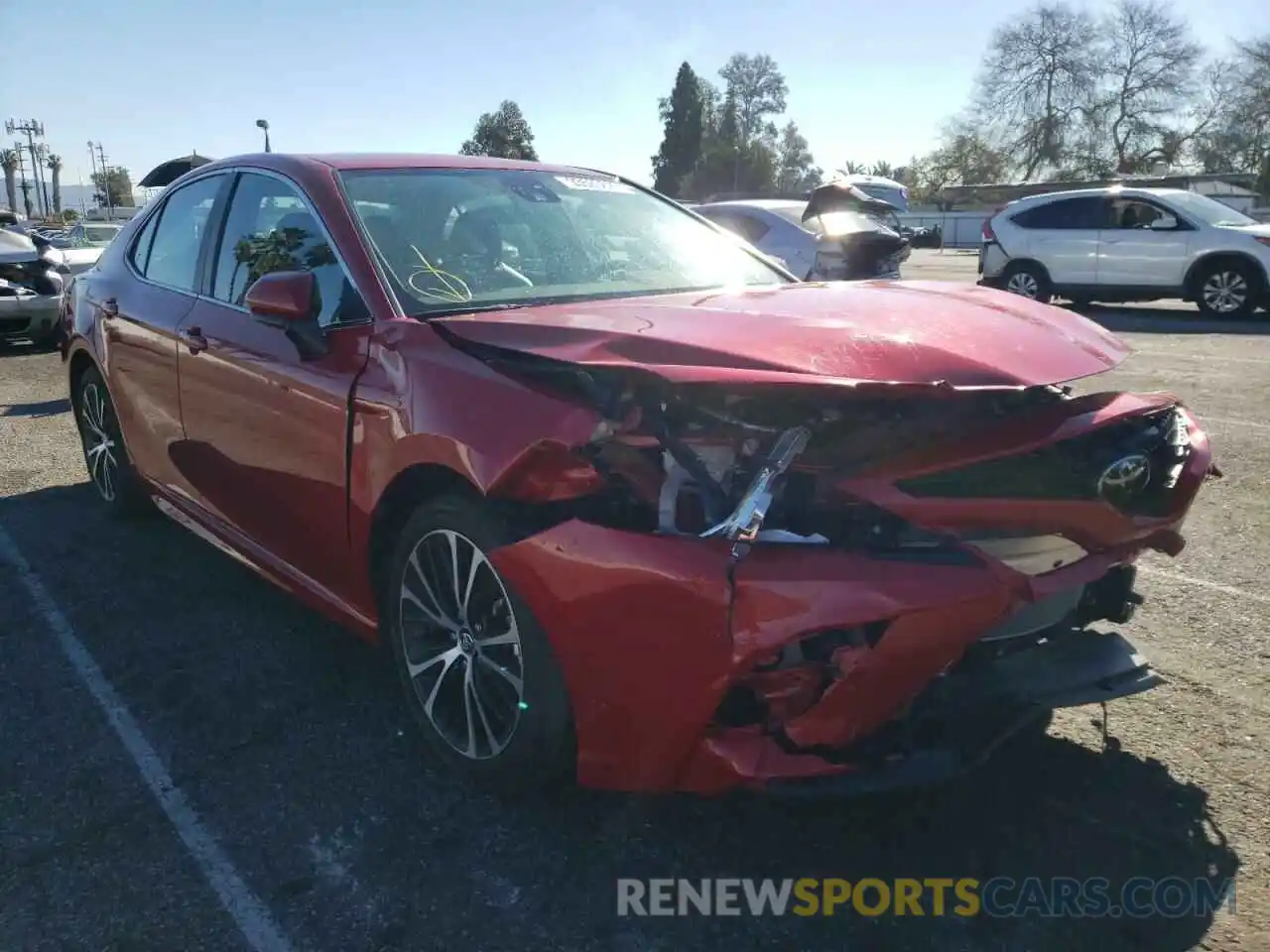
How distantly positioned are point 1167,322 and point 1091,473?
A: 41.5ft

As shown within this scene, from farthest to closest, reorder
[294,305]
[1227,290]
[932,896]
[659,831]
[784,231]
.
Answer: [1227,290] < [784,231] < [294,305] < [659,831] < [932,896]

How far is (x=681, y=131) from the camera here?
3661 inches

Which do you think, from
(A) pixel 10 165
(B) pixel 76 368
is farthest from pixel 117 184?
(B) pixel 76 368

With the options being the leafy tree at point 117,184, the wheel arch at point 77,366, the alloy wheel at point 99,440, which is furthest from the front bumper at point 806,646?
the leafy tree at point 117,184

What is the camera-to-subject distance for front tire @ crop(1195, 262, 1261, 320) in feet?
43.1

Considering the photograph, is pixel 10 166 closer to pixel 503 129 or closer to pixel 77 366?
pixel 503 129

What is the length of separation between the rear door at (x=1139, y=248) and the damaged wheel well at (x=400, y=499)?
13642mm

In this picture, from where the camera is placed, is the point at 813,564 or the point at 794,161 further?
the point at 794,161

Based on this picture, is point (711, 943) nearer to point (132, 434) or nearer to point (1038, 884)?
point (1038, 884)

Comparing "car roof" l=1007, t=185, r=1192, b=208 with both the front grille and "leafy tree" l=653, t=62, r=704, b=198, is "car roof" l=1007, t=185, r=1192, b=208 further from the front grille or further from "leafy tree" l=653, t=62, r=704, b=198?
"leafy tree" l=653, t=62, r=704, b=198

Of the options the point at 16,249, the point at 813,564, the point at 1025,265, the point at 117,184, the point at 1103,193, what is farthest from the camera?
the point at 117,184

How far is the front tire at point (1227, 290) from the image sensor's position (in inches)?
517

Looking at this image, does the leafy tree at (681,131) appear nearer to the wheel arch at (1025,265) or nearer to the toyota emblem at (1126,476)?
the wheel arch at (1025,265)

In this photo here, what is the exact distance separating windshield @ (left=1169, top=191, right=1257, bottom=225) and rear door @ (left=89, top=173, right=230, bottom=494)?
13230 millimetres
